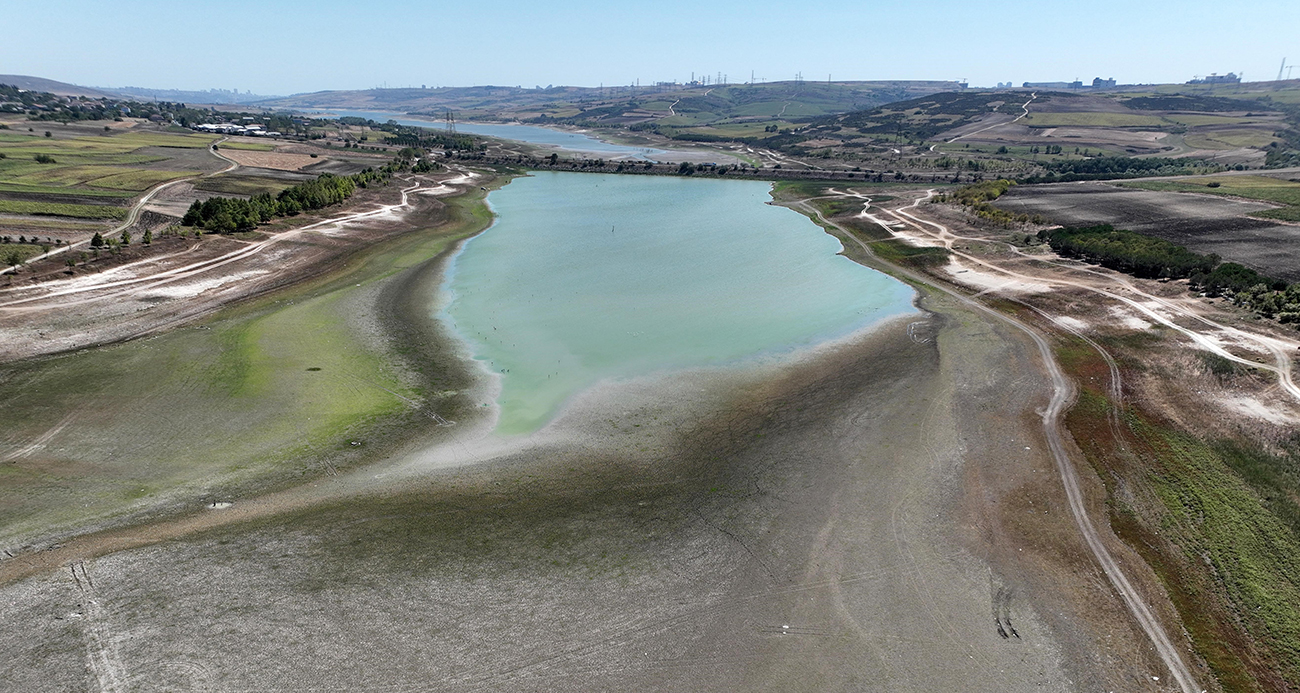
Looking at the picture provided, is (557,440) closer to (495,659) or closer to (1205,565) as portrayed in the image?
(495,659)

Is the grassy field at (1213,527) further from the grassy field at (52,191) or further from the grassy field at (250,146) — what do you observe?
the grassy field at (250,146)

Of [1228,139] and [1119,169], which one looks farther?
[1228,139]

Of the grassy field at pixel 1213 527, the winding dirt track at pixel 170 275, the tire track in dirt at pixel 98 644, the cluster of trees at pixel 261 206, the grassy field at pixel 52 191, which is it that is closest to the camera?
the tire track in dirt at pixel 98 644

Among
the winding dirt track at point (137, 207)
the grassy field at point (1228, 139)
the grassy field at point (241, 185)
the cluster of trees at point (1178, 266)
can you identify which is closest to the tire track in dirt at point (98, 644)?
the winding dirt track at point (137, 207)

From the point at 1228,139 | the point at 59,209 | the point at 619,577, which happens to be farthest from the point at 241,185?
the point at 1228,139

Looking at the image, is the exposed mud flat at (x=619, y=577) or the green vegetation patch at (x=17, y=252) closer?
the exposed mud flat at (x=619, y=577)

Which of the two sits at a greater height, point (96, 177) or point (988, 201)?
point (96, 177)

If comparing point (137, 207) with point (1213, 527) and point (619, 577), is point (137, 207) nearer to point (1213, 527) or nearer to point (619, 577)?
point (619, 577)
